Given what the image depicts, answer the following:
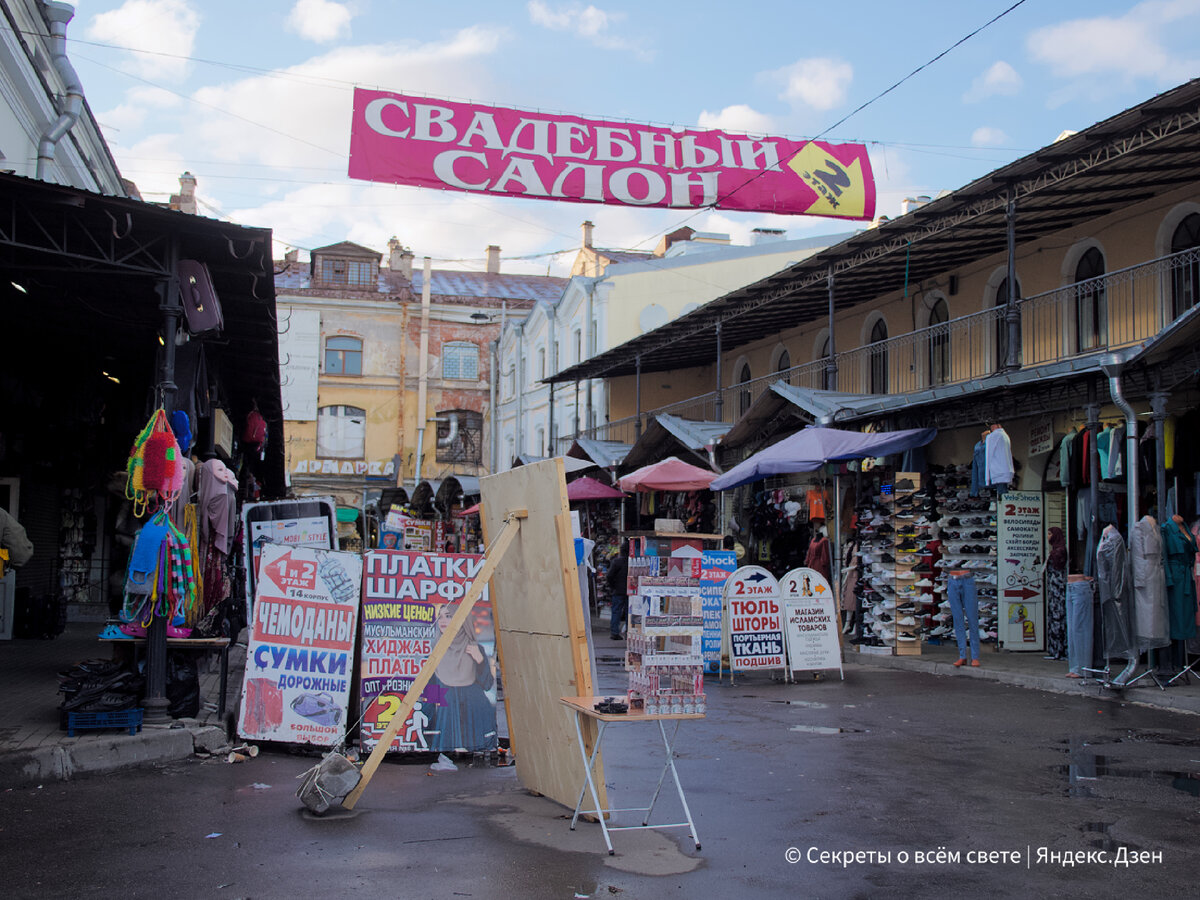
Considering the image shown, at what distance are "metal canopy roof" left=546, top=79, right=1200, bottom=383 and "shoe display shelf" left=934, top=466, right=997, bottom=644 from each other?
12.7 ft

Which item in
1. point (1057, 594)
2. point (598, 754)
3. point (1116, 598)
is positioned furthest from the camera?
point (1057, 594)

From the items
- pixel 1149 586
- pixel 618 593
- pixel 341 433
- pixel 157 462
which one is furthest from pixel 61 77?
pixel 341 433

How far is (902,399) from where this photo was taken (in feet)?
53.5

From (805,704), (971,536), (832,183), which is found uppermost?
(832,183)

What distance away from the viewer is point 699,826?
6.15m

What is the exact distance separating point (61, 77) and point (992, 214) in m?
13.4

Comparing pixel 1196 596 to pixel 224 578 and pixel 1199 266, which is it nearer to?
pixel 1199 266

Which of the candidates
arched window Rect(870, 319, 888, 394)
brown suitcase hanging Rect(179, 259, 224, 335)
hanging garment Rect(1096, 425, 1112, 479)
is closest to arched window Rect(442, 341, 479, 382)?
arched window Rect(870, 319, 888, 394)

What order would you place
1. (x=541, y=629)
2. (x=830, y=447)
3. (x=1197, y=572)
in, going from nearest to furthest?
(x=541, y=629), (x=1197, y=572), (x=830, y=447)

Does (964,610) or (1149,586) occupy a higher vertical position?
(1149,586)

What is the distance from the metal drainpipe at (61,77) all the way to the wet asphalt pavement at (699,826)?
408 inches

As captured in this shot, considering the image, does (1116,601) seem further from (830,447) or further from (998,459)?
(830,447)

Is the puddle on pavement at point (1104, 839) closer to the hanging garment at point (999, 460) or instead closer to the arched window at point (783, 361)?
the hanging garment at point (999, 460)

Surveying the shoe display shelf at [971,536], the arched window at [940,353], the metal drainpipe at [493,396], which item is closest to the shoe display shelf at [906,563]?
the shoe display shelf at [971,536]
